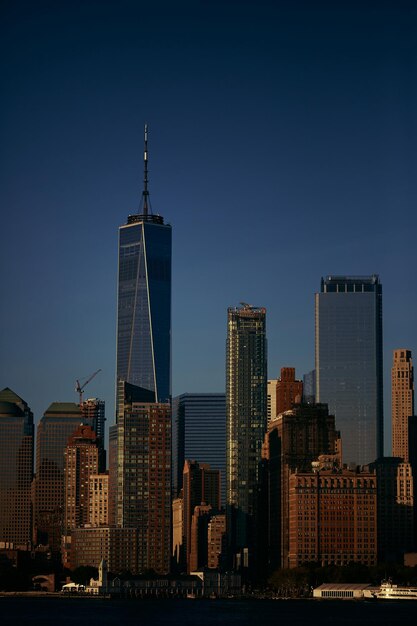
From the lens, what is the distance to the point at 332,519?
165 metres

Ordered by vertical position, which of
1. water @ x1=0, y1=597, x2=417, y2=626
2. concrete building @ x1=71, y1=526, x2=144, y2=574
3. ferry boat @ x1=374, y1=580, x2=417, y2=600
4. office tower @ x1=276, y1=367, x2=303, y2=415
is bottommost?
water @ x1=0, y1=597, x2=417, y2=626

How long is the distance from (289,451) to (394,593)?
34.7m

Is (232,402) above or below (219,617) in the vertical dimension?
above

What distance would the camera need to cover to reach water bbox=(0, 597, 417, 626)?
109 m

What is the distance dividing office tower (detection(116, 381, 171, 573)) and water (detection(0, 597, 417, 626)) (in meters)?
25.8

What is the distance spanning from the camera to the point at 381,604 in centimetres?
13862

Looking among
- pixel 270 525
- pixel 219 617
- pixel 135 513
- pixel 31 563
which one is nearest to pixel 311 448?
pixel 270 525

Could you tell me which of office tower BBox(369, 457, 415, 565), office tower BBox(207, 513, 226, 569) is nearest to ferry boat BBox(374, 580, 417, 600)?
office tower BBox(369, 457, 415, 565)

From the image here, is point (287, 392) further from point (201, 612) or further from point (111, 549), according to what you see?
point (201, 612)

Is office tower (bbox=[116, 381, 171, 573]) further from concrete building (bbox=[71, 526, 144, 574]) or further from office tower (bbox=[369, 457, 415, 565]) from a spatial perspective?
office tower (bbox=[369, 457, 415, 565])

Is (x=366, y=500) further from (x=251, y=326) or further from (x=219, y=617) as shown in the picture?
(x=219, y=617)

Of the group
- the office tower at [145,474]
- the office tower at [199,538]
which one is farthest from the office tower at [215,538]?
the office tower at [145,474]

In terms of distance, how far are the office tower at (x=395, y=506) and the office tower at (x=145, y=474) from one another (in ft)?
75.7

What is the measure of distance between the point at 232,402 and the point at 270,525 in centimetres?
2413
